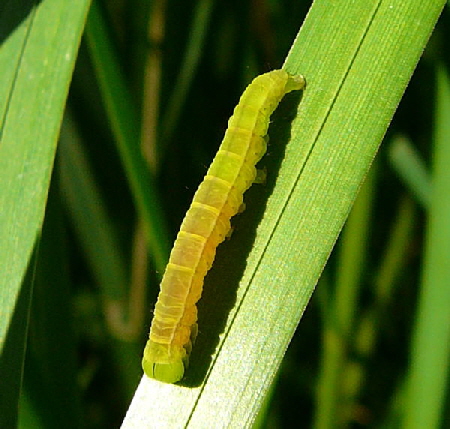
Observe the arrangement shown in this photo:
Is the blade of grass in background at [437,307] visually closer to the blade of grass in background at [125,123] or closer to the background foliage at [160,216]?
the background foliage at [160,216]

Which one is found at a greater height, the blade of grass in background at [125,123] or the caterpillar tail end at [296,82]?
the caterpillar tail end at [296,82]

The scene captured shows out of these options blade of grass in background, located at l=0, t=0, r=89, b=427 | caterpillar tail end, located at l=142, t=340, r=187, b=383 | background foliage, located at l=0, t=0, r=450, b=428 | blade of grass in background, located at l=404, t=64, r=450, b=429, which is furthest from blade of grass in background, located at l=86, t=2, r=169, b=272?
blade of grass in background, located at l=404, t=64, r=450, b=429

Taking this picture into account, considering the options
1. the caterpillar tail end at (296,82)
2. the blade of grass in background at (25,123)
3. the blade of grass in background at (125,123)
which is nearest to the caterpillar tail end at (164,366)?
the blade of grass in background at (25,123)

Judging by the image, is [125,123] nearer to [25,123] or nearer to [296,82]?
[25,123]

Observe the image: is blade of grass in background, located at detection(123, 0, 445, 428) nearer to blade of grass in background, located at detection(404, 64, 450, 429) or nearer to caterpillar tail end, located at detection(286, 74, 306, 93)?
caterpillar tail end, located at detection(286, 74, 306, 93)

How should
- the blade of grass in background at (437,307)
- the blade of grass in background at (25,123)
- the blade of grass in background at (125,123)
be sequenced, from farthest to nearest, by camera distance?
1. the blade of grass in background at (437,307)
2. the blade of grass in background at (125,123)
3. the blade of grass in background at (25,123)

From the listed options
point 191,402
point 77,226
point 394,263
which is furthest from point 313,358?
point 191,402
